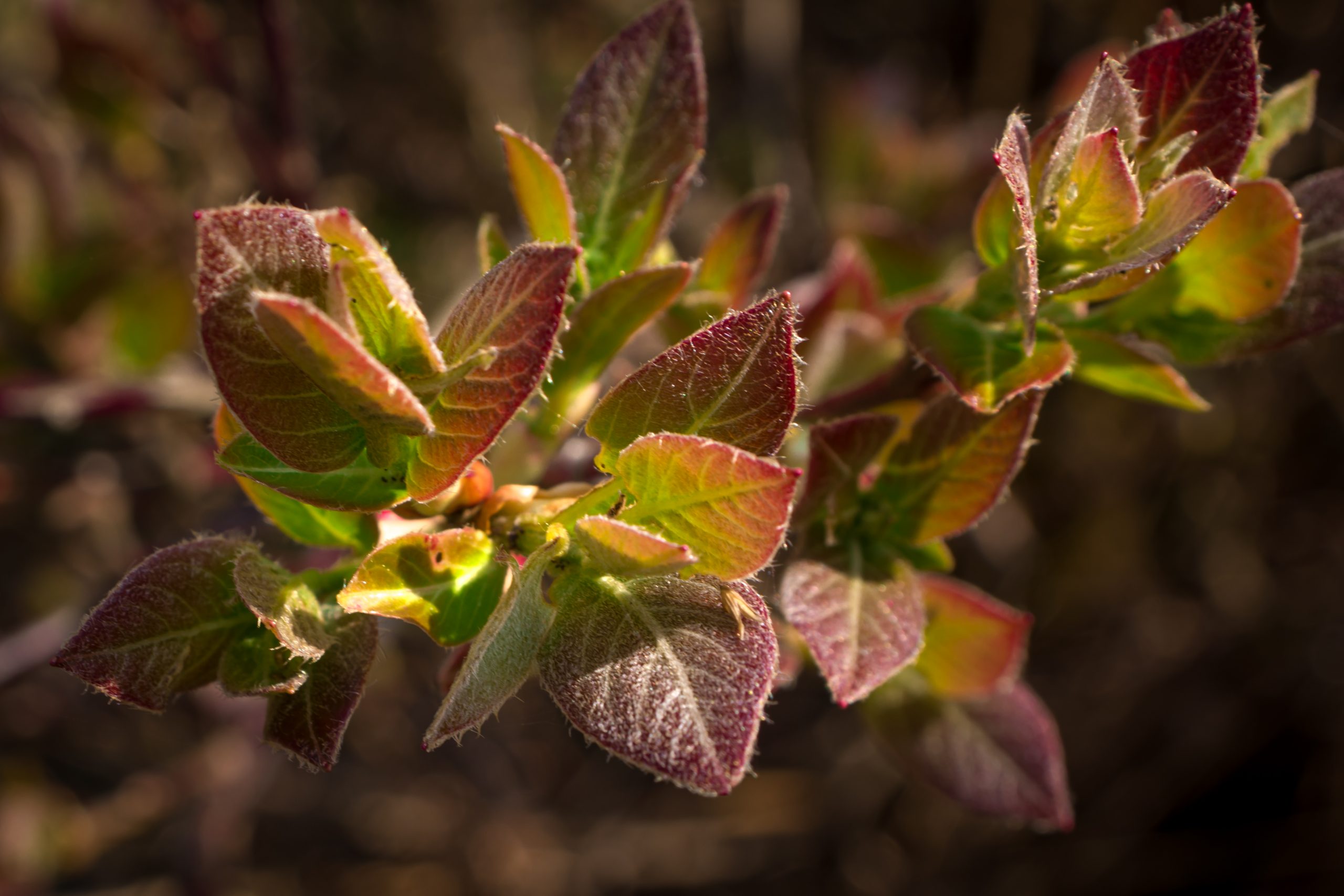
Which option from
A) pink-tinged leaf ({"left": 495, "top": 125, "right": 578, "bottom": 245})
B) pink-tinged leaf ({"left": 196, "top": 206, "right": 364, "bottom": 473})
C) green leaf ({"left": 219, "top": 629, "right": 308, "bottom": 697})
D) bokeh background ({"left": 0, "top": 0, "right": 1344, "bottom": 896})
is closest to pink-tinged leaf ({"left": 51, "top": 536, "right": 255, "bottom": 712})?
green leaf ({"left": 219, "top": 629, "right": 308, "bottom": 697})

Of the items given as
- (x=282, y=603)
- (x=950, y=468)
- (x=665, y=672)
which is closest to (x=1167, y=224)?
(x=950, y=468)

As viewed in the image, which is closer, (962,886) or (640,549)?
(640,549)

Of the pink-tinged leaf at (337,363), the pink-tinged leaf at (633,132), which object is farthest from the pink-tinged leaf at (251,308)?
the pink-tinged leaf at (633,132)

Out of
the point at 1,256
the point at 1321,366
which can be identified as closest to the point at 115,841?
the point at 1,256

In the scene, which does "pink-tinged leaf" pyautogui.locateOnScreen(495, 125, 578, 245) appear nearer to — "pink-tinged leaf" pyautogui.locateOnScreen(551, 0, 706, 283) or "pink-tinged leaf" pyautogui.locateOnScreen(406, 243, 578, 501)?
"pink-tinged leaf" pyautogui.locateOnScreen(551, 0, 706, 283)

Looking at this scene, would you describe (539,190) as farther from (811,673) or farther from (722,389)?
(811,673)

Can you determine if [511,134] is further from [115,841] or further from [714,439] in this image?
[115,841]
